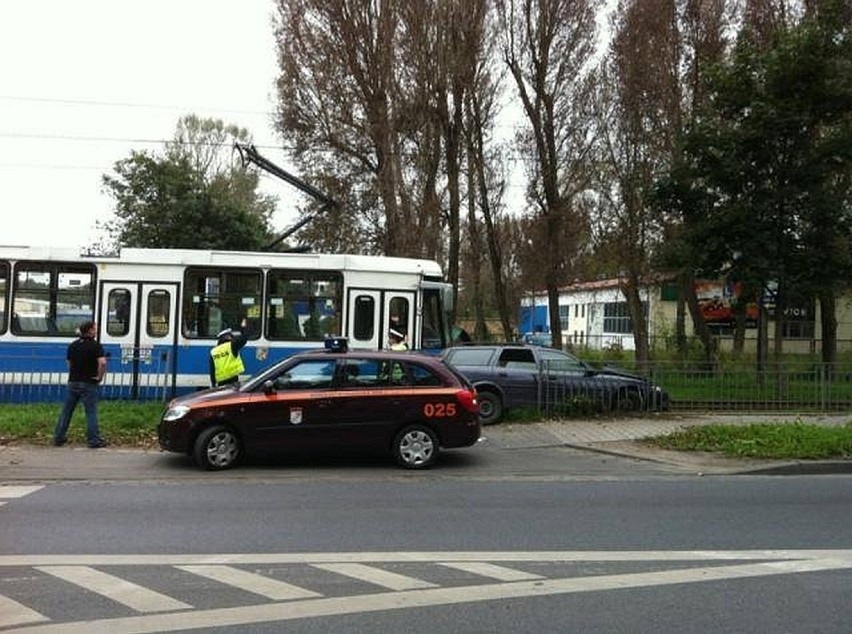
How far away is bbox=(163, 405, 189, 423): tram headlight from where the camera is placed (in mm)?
10766

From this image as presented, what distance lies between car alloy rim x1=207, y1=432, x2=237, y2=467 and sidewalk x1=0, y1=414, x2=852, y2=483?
254mm

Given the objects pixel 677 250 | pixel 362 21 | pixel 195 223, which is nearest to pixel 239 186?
pixel 195 223

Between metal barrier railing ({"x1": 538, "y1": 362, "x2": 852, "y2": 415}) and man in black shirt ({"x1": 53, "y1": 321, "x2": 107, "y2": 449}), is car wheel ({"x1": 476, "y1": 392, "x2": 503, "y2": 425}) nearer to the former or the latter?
metal barrier railing ({"x1": 538, "y1": 362, "x2": 852, "y2": 415})

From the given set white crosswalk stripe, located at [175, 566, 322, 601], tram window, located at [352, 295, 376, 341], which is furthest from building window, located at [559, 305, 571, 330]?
white crosswalk stripe, located at [175, 566, 322, 601]

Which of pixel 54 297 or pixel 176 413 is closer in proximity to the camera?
pixel 176 413

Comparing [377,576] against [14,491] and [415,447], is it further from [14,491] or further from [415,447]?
[14,491]

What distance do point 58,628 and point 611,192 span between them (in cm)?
2541

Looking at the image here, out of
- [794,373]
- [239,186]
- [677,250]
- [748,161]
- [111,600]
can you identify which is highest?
[239,186]

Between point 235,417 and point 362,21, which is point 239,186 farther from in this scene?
point 235,417

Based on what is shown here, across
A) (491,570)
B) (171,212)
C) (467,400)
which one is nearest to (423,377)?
(467,400)

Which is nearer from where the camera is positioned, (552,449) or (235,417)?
(235,417)

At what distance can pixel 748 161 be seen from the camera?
1816 centimetres

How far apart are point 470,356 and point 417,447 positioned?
5.00 meters

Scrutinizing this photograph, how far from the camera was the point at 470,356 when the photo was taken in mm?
15906
